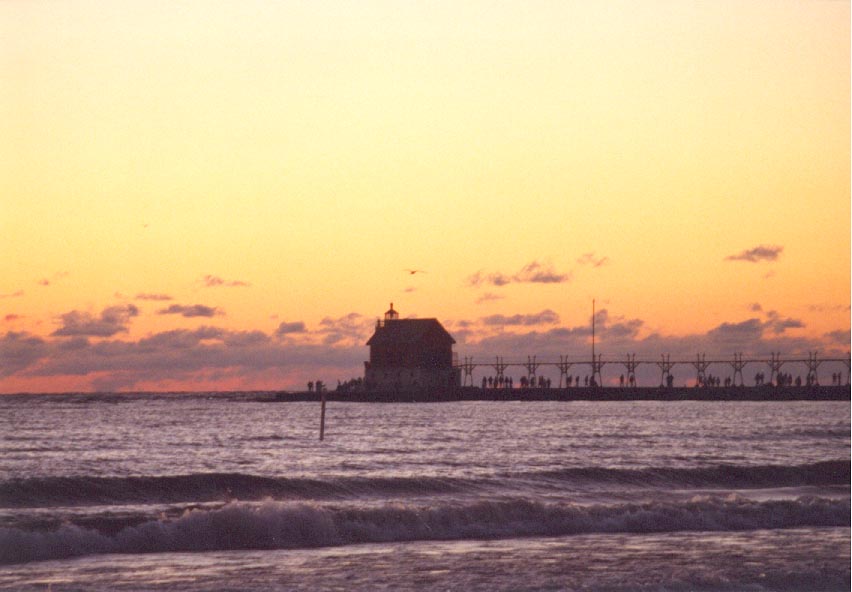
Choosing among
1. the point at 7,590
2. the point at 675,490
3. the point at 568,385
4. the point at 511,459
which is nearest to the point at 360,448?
the point at 511,459

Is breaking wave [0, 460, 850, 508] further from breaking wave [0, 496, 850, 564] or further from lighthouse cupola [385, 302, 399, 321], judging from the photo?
lighthouse cupola [385, 302, 399, 321]

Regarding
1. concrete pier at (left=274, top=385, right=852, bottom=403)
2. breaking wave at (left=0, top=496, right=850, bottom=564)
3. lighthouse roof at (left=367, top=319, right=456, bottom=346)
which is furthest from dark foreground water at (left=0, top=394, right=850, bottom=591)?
lighthouse roof at (left=367, top=319, right=456, bottom=346)

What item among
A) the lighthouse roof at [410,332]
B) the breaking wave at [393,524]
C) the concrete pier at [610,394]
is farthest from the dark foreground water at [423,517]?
the lighthouse roof at [410,332]

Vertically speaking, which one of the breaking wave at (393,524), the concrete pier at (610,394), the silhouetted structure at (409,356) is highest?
the silhouetted structure at (409,356)

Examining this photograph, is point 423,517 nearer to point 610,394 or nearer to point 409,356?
point 409,356

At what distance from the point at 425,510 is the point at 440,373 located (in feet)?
276

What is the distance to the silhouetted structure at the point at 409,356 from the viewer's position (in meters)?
103

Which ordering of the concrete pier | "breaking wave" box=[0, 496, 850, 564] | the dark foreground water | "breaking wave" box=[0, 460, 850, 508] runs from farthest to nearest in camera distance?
the concrete pier, "breaking wave" box=[0, 460, 850, 508], "breaking wave" box=[0, 496, 850, 564], the dark foreground water

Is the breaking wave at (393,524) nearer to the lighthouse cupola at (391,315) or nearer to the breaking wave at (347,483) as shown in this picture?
the breaking wave at (347,483)

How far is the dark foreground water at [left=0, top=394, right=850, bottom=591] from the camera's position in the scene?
614 inches

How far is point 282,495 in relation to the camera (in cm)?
2558

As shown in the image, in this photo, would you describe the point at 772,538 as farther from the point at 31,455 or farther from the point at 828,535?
the point at 31,455

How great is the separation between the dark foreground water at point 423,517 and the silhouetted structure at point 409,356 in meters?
64.5

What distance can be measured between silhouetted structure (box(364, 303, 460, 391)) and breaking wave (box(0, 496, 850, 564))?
3172 inches
